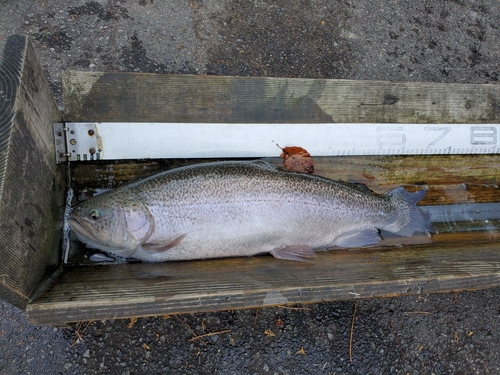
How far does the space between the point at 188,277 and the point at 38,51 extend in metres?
2.94

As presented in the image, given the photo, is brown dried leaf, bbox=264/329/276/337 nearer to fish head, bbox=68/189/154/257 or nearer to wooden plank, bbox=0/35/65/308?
fish head, bbox=68/189/154/257

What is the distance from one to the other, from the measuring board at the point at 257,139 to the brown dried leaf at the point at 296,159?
46 millimetres

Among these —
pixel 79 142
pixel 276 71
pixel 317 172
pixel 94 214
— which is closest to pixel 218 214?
pixel 94 214

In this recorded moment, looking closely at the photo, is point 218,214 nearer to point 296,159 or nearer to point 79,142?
point 296,159

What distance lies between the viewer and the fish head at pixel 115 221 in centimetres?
236

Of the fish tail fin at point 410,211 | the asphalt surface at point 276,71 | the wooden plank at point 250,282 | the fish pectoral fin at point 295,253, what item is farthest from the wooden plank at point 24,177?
the fish tail fin at point 410,211

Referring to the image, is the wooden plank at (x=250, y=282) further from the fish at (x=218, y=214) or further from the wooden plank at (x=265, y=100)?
the wooden plank at (x=265, y=100)

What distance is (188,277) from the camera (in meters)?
2.21

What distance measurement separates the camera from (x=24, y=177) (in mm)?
1937

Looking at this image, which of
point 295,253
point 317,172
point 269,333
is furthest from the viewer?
point 269,333

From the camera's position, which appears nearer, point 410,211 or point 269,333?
point 410,211

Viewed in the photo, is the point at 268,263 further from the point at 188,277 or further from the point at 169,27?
the point at 169,27

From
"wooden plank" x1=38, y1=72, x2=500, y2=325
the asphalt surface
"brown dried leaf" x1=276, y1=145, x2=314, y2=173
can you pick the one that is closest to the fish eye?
"wooden plank" x1=38, y1=72, x2=500, y2=325

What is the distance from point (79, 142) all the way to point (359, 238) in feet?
6.75
